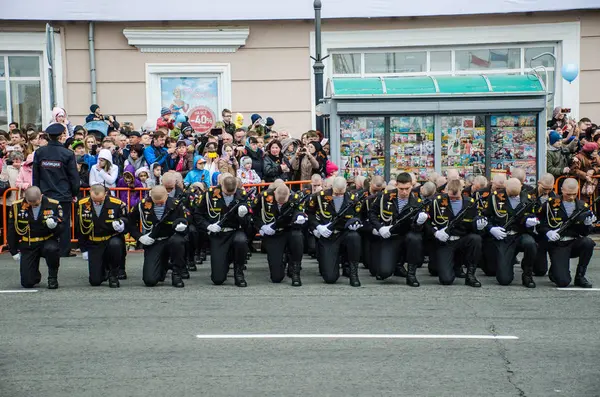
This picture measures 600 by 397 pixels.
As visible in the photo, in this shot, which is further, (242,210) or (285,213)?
(285,213)

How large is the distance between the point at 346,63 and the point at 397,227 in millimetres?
8364

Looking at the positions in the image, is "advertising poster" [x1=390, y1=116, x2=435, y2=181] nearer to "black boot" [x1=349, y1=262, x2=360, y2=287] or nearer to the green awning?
the green awning

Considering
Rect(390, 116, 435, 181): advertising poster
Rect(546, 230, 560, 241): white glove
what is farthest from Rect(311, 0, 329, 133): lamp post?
Rect(546, 230, 560, 241): white glove

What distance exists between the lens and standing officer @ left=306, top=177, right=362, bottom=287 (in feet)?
46.5

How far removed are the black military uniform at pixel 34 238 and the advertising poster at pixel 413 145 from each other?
269 inches

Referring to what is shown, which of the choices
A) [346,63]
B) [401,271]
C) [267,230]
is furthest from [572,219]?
[346,63]

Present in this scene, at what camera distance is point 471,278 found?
14.0 m

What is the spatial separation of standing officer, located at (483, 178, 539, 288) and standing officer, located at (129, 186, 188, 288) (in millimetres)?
A: 4355

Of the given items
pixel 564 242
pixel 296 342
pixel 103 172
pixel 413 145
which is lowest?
pixel 296 342

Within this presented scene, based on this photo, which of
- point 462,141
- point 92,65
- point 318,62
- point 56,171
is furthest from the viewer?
point 92,65

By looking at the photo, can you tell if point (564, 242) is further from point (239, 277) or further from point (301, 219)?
point (239, 277)

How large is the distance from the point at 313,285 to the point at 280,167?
3.92 m

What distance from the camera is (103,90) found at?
71.1ft

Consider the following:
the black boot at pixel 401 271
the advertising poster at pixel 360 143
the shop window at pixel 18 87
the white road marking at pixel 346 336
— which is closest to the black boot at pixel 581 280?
the black boot at pixel 401 271
